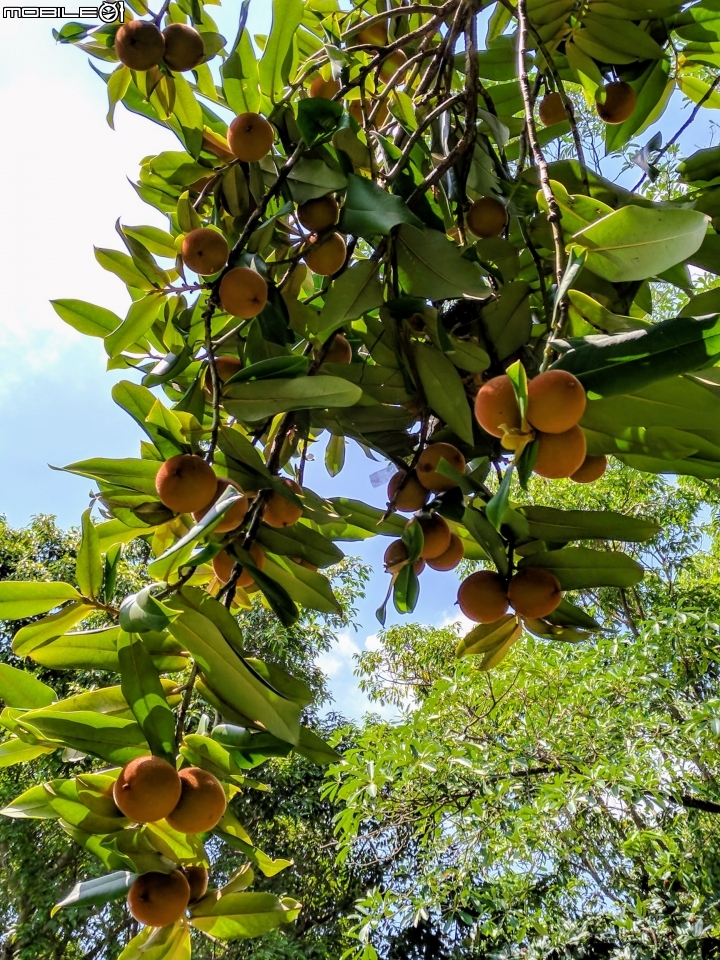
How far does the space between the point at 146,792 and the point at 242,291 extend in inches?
16.4

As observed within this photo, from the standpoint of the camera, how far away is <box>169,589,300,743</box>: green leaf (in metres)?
0.52

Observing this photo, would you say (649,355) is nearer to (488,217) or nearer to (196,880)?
(488,217)

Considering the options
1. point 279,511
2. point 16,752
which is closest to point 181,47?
point 279,511

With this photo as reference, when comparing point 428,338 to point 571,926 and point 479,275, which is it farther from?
point 571,926

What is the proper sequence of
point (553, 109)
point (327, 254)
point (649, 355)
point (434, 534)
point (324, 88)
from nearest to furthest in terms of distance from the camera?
point (649, 355), point (434, 534), point (327, 254), point (324, 88), point (553, 109)

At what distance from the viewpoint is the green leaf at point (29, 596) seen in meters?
0.58

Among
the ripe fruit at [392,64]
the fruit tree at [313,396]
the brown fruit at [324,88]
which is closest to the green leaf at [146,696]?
the fruit tree at [313,396]

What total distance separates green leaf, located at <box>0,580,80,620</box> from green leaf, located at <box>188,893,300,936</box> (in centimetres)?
28

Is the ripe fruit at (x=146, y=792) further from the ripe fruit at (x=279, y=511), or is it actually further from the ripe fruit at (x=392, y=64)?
the ripe fruit at (x=392, y=64)

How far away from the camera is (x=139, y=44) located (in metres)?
0.72

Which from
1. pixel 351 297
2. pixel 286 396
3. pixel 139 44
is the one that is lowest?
pixel 286 396

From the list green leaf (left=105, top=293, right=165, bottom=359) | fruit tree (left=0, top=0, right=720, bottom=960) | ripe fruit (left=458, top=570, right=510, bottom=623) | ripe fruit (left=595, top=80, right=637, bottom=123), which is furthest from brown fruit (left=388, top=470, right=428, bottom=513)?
ripe fruit (left=595, top=80, right=637, bottom=123)

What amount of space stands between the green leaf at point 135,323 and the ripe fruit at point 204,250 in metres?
0.08

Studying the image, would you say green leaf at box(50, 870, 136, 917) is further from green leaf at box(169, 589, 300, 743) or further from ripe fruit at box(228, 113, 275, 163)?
ripe fruit at box(228, 113, 275, 163)
